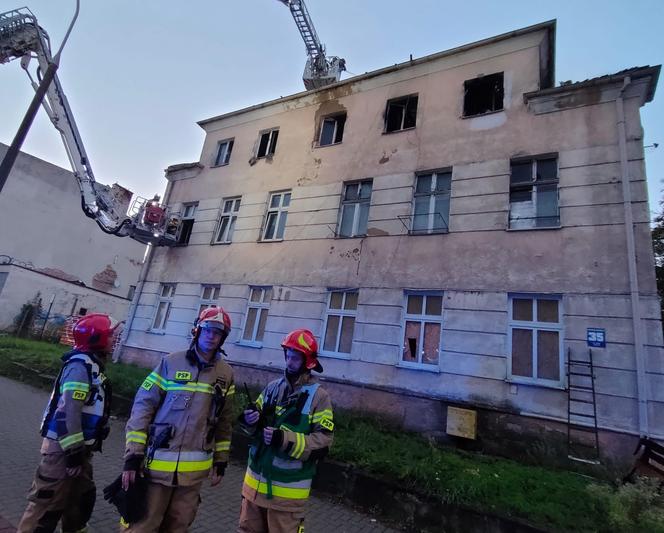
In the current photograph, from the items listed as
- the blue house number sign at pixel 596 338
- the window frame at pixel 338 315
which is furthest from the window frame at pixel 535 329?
the window frame at pixel 338 315

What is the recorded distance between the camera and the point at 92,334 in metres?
3.47

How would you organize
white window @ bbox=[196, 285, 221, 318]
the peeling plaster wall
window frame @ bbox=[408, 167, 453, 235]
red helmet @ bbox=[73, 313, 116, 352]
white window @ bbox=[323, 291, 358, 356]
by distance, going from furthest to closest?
the peeling plaster wall, white window @ bbox=[196, 285, 221, 318], white window @ bbox=[323, 291, 358, 356], window frame @ bbox=[408, 167, 453, 235], red helmet @ bbox=[73, 313, 116, 352]

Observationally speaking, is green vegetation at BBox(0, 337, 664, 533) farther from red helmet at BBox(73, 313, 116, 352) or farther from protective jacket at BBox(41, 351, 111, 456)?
red helmet at BBox(73, 313, 116, 352)

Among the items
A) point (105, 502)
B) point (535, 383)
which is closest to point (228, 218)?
point (105, 502)

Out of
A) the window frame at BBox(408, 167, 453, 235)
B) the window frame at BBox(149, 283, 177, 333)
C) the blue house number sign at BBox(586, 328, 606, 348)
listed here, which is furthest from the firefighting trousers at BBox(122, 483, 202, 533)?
the window frame at BBox(149, 283, 177, 333)

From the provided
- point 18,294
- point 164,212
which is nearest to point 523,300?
point 164,212

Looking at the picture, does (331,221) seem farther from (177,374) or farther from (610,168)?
(177,374)

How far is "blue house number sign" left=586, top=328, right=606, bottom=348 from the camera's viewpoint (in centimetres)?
711

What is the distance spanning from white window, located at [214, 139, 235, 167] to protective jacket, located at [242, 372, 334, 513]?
540 inches

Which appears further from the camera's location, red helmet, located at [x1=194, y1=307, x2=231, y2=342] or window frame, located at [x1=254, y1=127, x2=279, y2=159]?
window frame, located at [x1=254, y1=127, x2=279, y2=159]

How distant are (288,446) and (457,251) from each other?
7261mm

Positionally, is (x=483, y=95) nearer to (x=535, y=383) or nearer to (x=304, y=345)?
(x=535, y=383)

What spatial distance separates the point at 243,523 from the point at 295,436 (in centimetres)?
88

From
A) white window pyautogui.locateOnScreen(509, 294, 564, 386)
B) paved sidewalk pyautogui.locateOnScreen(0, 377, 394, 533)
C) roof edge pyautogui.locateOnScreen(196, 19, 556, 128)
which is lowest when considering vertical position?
paved sidewalk pyautogui.locateOnScreen(0, 377, 394, 533)
